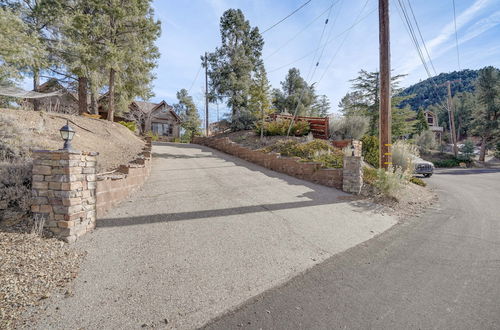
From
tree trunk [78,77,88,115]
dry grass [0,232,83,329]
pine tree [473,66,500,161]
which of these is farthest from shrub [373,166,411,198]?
pine tree [473,66,500,161]

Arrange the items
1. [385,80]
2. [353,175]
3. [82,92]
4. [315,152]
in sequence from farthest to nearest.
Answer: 1. [82,92]
2. [315,152]
3. [385,80]
4. [353,175]

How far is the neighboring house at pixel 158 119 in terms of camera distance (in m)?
26.5

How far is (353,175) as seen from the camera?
6426mm

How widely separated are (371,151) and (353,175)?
4068 mm

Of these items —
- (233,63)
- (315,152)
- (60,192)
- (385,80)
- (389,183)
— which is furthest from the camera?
(233,63)

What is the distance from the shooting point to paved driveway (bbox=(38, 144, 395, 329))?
2051 mm

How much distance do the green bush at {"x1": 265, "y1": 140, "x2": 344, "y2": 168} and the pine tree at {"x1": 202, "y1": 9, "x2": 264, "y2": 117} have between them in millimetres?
10391

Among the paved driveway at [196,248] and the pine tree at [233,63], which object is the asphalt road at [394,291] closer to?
the paved driveway at [196,248]

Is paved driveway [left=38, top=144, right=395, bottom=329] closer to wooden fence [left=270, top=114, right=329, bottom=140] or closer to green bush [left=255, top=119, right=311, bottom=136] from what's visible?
wooden fence [left=270, top=114, right=329, bottom=140]

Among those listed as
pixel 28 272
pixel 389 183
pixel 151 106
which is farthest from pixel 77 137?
pixel 151 106

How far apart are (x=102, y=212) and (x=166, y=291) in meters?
2.29

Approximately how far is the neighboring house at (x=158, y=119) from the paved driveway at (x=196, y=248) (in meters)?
23.6

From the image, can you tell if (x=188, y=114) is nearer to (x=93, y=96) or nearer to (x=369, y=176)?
(x=93, y=96)

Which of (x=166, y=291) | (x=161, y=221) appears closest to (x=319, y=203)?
(x=161, y=221)
